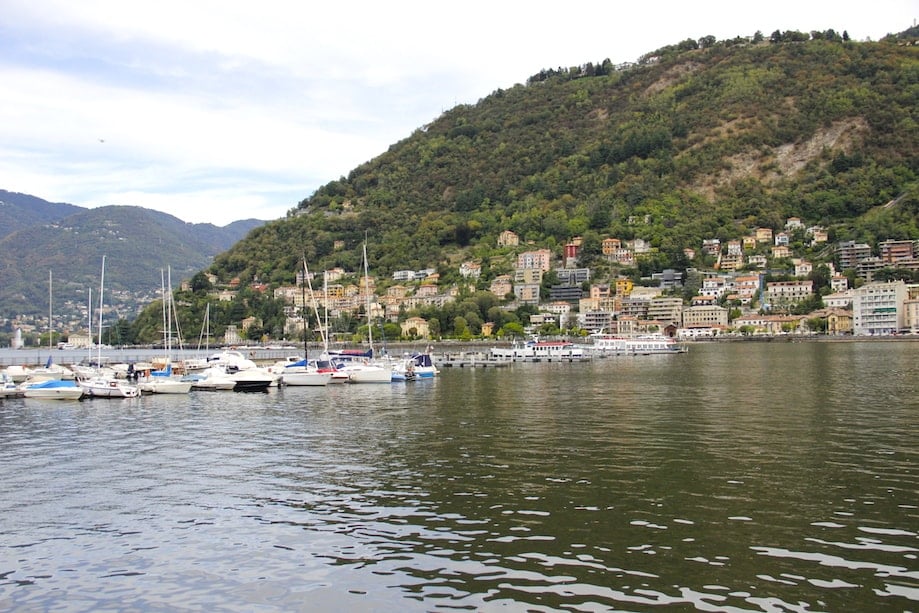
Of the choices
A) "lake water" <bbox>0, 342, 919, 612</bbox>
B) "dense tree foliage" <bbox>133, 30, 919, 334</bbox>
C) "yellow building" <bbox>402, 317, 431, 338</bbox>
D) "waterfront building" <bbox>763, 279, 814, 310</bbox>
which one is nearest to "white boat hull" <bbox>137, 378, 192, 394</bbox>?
"lake water" <bbox>0, 342, 919, 612</bbox>

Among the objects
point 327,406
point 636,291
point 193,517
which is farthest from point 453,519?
point 636,291

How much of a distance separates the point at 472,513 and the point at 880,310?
114 m

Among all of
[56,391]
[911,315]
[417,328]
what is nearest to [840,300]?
[911,315]

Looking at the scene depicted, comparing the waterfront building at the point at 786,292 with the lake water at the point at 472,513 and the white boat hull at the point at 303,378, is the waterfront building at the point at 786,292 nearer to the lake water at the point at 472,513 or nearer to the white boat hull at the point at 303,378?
the white boat hull at the point at 303,378

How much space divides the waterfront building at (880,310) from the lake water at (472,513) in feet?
304

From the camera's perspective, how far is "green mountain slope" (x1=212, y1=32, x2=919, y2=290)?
14975 cm

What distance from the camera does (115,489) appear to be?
671 inches

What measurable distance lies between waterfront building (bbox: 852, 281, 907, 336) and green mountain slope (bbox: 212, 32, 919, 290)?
23.6m

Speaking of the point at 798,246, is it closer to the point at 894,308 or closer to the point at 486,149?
the point at 894,308

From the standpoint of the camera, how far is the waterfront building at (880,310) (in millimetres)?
110875

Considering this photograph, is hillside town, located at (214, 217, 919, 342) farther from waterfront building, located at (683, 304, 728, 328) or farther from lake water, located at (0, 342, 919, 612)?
lake water, located at (0, 342, 919, 612)

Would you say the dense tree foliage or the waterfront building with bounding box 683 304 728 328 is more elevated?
the dense tree foliage

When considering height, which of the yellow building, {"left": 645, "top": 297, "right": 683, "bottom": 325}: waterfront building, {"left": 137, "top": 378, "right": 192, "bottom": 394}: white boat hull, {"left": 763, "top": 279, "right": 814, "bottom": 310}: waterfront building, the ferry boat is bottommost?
{"left": 137, "top": 378, "right": 192, "bottom": 394}: white boat hull

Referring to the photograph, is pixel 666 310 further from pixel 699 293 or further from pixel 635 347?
pixel 635 347
